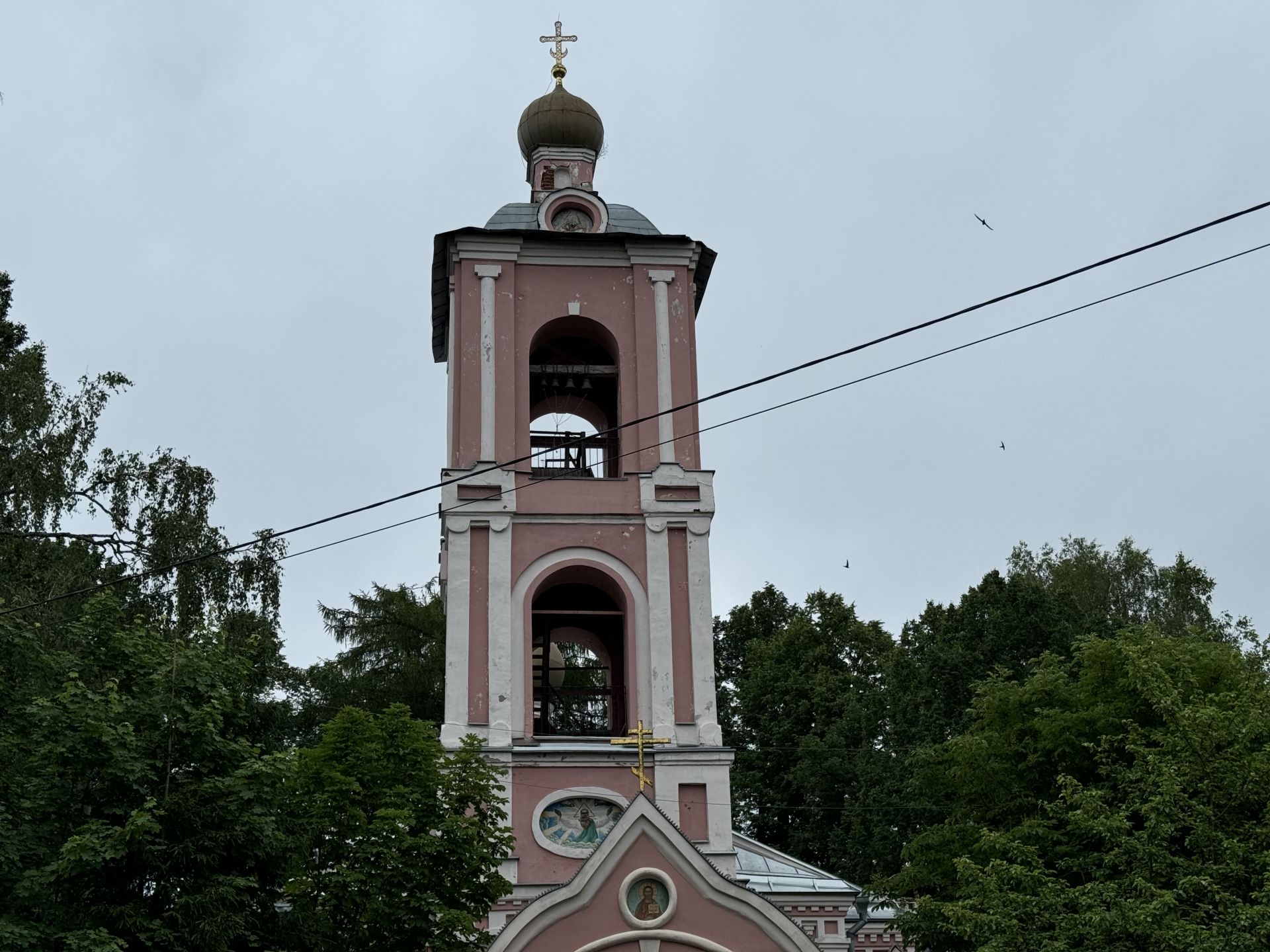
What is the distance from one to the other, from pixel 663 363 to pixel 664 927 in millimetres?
7579

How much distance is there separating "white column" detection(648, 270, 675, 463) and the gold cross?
135 inches

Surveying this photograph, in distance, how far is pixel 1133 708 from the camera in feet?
73.6

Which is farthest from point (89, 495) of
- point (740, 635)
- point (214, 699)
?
point (740, 635)

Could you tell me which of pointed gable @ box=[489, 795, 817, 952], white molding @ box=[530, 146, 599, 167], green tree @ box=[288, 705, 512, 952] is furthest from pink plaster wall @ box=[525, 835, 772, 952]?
white molding @ box=[530, 146, 599, 167]

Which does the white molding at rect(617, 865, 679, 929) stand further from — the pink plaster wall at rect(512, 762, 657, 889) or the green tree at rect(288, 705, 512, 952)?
the pink plaster wall at rect(512, 762, 657, 889)

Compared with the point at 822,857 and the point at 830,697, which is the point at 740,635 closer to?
the point at 830,697

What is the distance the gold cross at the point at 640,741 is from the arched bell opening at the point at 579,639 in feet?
2.03

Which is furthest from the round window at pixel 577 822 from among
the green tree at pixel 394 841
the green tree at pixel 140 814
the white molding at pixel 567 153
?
the white molding at pixel 567 153

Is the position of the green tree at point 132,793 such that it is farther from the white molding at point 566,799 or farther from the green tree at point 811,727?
the green tree at point 811,727

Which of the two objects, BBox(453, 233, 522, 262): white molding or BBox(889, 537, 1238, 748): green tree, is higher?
BBox(453, 233, 522, 262): white molding

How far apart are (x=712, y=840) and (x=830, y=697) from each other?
1925cm

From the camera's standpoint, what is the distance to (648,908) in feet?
57.8

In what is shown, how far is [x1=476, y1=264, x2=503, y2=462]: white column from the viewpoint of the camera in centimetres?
2142

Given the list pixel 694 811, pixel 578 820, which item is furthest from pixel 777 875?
pixel 578 820
